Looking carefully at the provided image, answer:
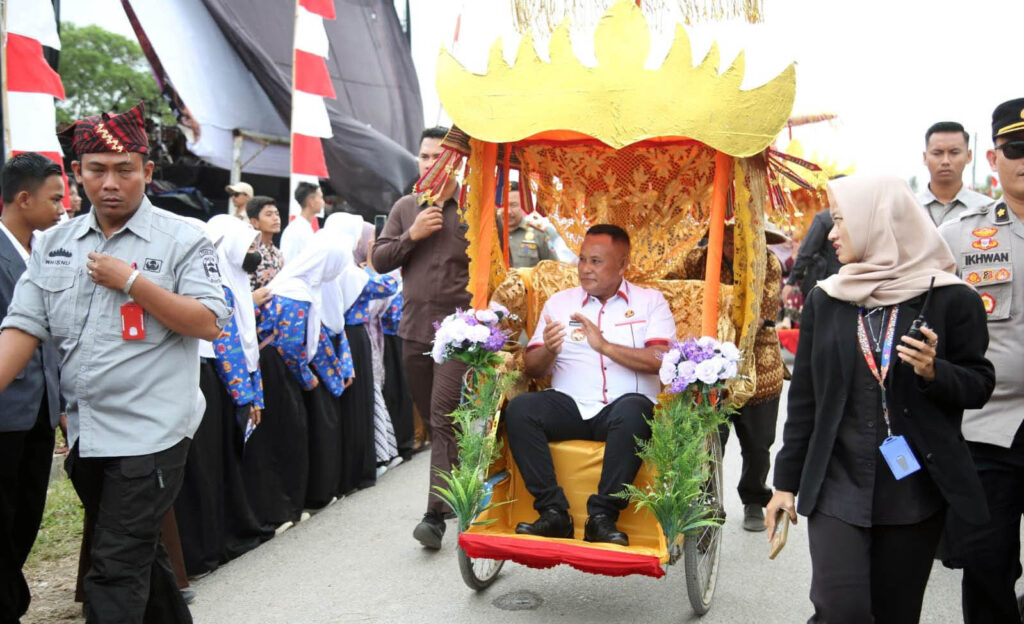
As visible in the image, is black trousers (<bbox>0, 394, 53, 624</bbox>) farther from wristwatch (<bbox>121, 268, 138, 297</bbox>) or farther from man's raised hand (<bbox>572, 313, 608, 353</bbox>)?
man's raised hand (<bbox>572, 313, 608, 353</bbox>)

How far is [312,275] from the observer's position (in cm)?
593

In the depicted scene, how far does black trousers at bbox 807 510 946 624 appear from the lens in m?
2.83

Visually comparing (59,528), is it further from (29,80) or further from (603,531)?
(603,531)

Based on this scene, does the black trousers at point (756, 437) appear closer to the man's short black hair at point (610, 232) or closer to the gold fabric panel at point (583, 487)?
the gold fabric panel at point (583, 487)

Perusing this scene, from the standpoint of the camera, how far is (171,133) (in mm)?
12141

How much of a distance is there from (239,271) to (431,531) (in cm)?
187

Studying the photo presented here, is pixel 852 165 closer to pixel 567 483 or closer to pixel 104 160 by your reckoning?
pixel 567 483

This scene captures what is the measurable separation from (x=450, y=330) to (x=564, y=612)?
4.96ft

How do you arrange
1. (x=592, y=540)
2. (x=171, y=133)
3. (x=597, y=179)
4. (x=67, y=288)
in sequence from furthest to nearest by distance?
(x=171, y=133), (x=597, y=179), (x=592, y=540), (x=67, y=288)

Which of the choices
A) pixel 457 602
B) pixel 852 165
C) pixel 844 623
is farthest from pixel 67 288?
pixel 852 165

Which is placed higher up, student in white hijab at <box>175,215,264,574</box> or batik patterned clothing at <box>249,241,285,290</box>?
batik patterned clothing at <box>249,241,285,290</box>

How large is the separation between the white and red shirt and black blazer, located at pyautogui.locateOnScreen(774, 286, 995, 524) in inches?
68.2

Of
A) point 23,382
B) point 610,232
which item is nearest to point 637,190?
point 610,232

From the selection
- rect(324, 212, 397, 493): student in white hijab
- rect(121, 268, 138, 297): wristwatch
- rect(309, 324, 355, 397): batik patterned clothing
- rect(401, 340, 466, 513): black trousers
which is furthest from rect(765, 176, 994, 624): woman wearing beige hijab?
rect(324, 212, 397, 493): student in white hijab
